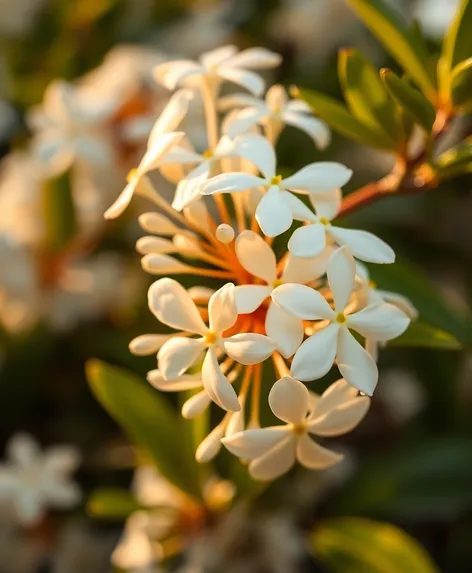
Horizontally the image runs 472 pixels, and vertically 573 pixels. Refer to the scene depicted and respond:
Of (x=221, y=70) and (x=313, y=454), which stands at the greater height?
(x=221, y=70)

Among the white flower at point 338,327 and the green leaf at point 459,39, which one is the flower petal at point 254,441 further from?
the green leaf at point 459,39

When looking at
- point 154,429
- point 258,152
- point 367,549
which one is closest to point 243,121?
point 258,152

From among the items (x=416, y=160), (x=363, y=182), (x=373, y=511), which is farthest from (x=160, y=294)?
(x=363, y=182)

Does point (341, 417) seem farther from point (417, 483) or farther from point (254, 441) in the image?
point (417, 483)

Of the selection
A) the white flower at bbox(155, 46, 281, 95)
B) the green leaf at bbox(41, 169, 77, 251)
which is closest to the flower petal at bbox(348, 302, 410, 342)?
the white flower at bbox(155, 46, 281, 95)

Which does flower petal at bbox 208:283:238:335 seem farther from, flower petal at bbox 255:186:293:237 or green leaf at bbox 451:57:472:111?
green leaf at bbox 451:57:472:111

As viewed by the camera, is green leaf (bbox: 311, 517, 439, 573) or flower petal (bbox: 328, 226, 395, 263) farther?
green leaf (bbox: 311, 517, 439, 573)
